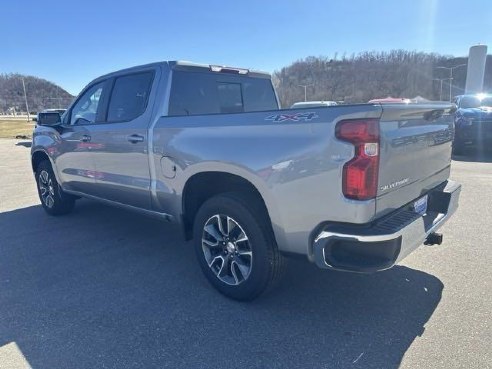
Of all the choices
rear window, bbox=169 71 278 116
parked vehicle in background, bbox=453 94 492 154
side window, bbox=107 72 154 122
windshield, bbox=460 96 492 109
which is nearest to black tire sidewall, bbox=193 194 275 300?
rear window, bbox=169 71 278 116

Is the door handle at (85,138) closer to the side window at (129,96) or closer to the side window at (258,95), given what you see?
the side window at (129,96)

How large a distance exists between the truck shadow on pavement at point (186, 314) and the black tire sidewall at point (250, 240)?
0.14 m

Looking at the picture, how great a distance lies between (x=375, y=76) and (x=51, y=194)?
3404 inches

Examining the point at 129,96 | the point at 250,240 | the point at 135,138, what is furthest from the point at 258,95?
the point at 250,240

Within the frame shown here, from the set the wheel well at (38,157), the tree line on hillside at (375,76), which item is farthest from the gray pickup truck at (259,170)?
the tree line on hillside at (375,76)

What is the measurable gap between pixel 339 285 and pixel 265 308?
0.77 metres

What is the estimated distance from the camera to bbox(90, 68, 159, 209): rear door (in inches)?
154

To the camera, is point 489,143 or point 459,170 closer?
point 459,170

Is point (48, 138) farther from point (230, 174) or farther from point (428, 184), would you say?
point (428, 184)

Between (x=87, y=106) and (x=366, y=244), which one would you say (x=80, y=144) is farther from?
(x=366, y=244)

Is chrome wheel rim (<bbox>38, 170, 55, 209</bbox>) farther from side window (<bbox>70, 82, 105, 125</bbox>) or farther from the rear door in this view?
the rear door

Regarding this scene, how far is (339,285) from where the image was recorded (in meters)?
3.50

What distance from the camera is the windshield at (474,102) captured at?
12805 millimetres

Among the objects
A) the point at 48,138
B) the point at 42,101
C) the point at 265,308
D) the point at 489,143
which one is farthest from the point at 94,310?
the point at 42,101
